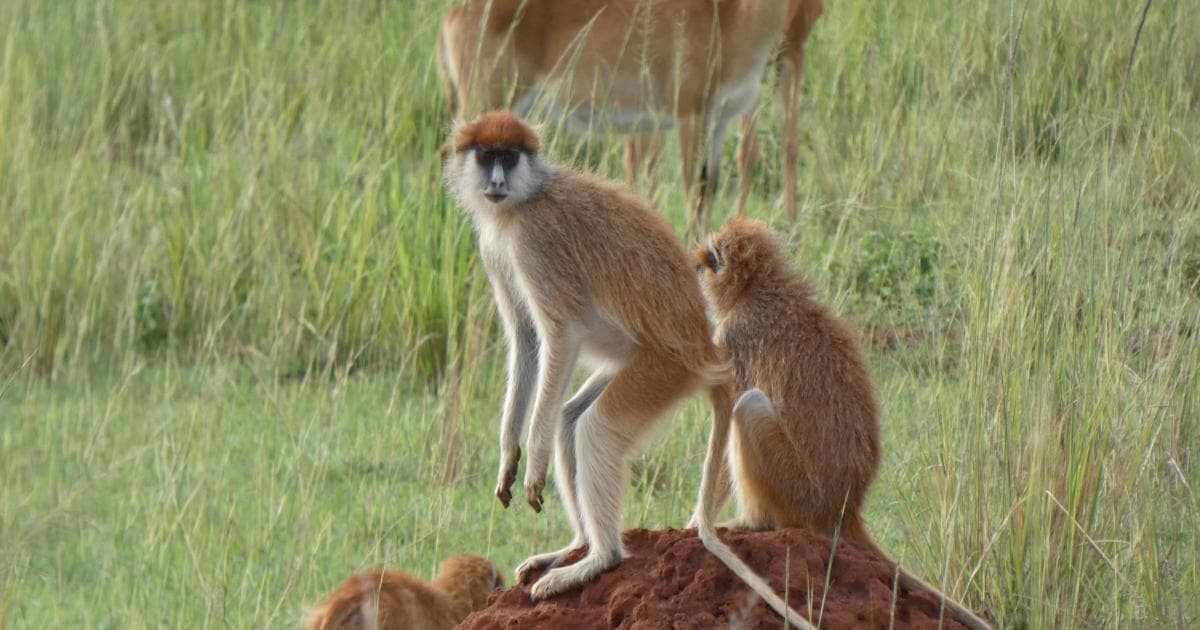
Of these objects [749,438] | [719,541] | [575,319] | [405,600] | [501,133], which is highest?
[501,133]

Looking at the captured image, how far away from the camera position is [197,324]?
27.8 ft

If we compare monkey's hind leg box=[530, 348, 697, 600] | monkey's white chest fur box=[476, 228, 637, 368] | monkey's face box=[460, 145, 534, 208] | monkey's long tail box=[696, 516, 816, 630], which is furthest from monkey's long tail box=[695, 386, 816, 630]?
monkey's face box=[460, 145, 534, 208]

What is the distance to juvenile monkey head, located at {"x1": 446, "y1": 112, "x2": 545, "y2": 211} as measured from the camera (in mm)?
4410

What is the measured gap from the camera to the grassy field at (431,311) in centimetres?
435

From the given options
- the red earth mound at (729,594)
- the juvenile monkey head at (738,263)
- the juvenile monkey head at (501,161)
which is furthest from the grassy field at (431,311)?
the juvenile monkey head at (501,161)

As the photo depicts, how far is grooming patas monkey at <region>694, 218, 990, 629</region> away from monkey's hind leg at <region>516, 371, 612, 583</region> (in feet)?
1.20

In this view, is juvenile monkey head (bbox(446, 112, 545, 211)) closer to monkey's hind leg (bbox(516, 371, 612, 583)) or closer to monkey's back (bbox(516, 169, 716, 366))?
Answer: monkey's back (bbox(516, 169, 716, 366))

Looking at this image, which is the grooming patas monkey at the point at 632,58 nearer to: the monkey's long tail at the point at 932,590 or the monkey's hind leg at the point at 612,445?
the monkey's hind leg at the point at 612,445

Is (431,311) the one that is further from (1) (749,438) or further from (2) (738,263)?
(1) (749,438)

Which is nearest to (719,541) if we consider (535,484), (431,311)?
(535,484)

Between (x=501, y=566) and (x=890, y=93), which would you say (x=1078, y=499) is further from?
(x=890, y=93)

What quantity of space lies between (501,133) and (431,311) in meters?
3.44

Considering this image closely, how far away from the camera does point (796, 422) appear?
4.32 m

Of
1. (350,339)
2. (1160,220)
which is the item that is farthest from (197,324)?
(1160,220)
